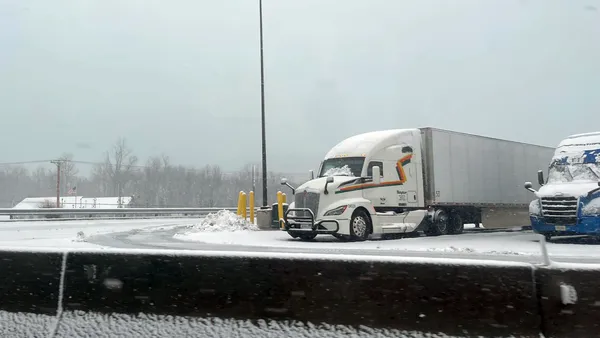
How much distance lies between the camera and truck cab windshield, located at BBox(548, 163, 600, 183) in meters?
14.4

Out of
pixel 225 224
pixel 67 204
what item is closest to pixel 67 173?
pixel 67 204

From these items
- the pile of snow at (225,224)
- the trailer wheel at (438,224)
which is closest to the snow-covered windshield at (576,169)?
the trailer wheel at (438,224)

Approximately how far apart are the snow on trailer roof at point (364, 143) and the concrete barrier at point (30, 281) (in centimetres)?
1322

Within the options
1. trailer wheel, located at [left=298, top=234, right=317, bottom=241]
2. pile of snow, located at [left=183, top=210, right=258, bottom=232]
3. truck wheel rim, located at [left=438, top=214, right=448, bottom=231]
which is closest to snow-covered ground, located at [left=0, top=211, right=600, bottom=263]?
pile of snow, located at [left=183, top=210, right=258, bottom=232]

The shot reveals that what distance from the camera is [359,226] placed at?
53.2ft

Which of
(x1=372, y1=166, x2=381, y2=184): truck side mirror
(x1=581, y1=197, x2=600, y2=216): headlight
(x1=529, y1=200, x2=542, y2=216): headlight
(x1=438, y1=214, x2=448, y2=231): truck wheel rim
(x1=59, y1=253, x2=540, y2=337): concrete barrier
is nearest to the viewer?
(x1=59, y1=253, x2=540, y2=337): concrete barrier

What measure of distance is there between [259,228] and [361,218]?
578 centimetres

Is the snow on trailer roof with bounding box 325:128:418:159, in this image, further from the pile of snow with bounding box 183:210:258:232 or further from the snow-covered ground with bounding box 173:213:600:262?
the pile of snow with bounding box 183:210:258:232

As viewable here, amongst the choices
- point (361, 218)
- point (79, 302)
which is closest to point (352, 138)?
point (361, 218)

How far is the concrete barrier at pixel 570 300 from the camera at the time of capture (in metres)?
3.12

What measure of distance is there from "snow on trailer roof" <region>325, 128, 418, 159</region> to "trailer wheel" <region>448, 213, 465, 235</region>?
12.5 feet

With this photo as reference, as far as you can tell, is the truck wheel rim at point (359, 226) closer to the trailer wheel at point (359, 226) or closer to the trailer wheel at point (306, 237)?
the trailer wheel at point (359, 226)

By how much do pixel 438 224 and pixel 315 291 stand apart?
15.8 m

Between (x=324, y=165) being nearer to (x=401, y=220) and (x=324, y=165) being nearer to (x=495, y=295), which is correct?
(x=401, y=220)
